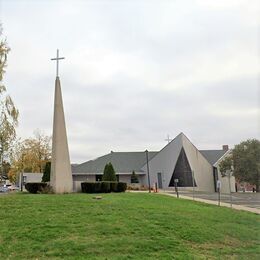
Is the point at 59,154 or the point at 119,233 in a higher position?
the point at 59,154

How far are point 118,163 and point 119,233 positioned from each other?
42.7 meters

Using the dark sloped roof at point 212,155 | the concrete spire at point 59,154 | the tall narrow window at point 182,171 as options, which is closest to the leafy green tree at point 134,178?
the tall narrow window at point 182,171

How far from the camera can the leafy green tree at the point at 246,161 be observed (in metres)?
45.4

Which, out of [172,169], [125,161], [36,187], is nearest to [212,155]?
[172,169]

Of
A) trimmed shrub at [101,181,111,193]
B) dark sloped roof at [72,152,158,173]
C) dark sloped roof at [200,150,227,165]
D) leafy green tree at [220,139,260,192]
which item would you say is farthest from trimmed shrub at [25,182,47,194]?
dark sloped roof at [200,150,227,165]

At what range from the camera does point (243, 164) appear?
46406mm

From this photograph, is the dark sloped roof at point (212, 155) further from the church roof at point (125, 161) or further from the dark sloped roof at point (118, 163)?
the dark sloped roof at point (118, 163)

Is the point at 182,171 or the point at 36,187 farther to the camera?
the point at 182,171

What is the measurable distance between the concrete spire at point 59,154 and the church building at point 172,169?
2587 centimetres

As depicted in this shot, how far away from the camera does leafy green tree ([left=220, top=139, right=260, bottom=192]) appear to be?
149 ft

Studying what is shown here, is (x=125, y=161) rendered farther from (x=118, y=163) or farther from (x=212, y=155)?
(x=212, y=155)

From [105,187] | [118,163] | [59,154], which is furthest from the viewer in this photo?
[118,163]

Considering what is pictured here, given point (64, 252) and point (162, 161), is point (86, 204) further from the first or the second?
point (162, 161)

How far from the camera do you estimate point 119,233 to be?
36.2 ft
